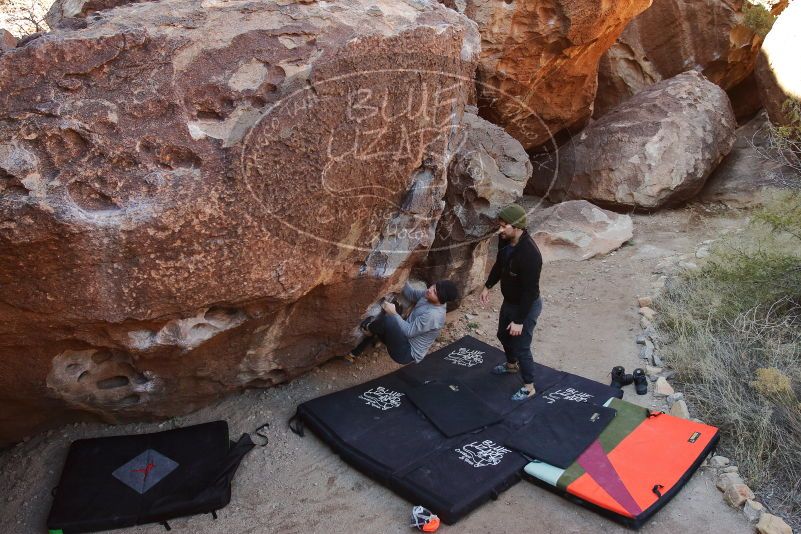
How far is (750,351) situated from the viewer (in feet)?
14.0

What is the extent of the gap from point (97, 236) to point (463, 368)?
255cm

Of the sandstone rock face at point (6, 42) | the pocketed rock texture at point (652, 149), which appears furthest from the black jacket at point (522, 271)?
the pocketed rock texture at point (652, 149)

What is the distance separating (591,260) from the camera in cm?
636

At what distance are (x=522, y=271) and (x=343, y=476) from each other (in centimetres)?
155

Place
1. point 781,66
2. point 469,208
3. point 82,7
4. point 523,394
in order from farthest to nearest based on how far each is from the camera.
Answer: point 781,66 → point 469,208 → point 523,394 → point 82,7

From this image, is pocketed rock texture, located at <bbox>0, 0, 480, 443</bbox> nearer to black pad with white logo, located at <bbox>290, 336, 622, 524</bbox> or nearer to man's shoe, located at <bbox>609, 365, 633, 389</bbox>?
black pad with white logo, located at <bbox>290, 336, 622, 524</bbox>

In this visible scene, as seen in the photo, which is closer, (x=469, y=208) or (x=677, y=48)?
(x=469, y=208)

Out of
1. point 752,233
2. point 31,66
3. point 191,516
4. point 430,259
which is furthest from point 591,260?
point 31,66

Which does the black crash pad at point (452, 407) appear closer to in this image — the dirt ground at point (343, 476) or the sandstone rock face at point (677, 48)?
the dirt ground at point (343, 476)

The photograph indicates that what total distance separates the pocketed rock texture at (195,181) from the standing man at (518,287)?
61cm

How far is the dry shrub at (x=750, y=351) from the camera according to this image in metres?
3.40

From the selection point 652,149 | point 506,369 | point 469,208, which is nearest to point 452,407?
point 506,369

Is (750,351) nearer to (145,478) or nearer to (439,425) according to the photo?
(439,425)

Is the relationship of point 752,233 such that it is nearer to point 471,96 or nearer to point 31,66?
point 471,96
